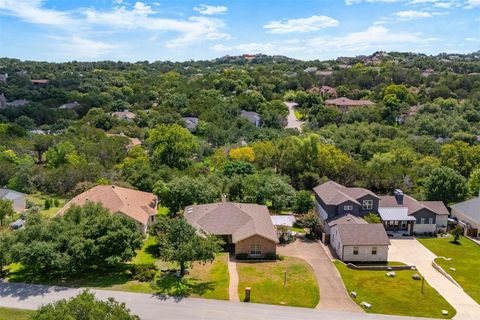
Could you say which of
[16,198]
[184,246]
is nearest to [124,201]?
[184,246]

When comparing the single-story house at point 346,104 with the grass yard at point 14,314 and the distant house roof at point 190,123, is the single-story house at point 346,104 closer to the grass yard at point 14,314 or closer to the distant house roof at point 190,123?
the distant house roof at point 190,123

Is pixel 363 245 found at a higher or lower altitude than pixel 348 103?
lower

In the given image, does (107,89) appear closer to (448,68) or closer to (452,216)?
(452,216)

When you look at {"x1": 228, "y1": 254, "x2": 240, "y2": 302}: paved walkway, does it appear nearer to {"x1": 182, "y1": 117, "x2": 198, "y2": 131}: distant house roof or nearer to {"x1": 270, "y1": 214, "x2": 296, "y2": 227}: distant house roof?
{"x1": 270, "y1": 214, "x2": 296, "y2": 227}: distant house roof

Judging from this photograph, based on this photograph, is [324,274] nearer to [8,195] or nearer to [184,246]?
[184,246]

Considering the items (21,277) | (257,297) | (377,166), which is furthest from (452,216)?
(21,277)

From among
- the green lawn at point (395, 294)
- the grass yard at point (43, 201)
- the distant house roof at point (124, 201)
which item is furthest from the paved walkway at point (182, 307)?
the grass yard at point (43, 201)
